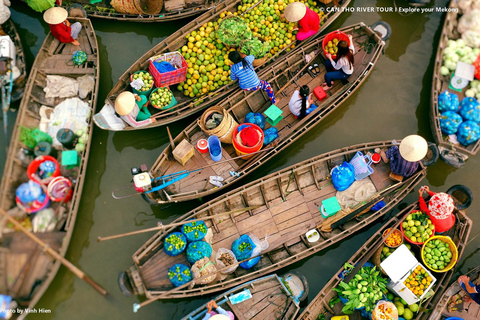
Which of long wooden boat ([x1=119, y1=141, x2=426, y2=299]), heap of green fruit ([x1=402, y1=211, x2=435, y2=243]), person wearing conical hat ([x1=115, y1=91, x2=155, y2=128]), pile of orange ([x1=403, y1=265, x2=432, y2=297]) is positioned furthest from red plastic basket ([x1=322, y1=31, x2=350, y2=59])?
pile of orange ([x1=403, y1=265, x2=432, y2=297])

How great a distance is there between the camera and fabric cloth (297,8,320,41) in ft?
30.1

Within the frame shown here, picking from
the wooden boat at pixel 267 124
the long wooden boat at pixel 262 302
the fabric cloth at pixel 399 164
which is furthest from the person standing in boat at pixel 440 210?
the long wooden boat at pixel 262 302

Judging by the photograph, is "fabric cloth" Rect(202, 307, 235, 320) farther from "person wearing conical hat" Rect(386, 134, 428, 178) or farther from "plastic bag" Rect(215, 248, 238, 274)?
"person wearing conical hat" Rect(386, 134, 428, 178)

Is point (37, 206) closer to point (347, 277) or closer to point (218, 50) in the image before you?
point (218, 50)

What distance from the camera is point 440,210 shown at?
7.94 m

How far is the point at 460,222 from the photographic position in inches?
330

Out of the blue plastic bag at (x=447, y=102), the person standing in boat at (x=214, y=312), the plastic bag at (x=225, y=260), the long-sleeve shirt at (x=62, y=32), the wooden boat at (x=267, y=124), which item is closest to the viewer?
the person standing in boat at (x=214, y=312)

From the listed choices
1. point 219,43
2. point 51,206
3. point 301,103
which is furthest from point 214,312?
point 219,43

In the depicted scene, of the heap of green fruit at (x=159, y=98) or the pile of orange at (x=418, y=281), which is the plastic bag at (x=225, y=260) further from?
the heap of green fruit at (x=159, y=98)

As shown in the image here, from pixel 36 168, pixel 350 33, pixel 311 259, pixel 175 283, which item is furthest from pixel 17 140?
pixel 350 33

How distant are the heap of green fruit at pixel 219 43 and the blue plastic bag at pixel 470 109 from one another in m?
4.66

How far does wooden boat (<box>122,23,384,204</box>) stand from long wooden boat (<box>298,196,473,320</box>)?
295 centimetres

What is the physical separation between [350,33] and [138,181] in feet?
22.1

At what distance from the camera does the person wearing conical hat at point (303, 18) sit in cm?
892
